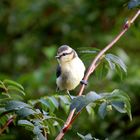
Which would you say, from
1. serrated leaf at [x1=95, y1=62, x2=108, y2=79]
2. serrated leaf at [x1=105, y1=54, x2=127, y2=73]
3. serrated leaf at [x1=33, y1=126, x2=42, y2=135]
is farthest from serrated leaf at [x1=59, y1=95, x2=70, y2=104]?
serrated leaf at [x1=33, y1=126, x2=42, y2=135]

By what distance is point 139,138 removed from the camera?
3.93 metres

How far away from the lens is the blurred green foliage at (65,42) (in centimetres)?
413

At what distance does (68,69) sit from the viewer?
8.86ft

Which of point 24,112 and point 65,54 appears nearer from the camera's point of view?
point 24,112

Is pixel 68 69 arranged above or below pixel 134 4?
below

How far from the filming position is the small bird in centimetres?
262

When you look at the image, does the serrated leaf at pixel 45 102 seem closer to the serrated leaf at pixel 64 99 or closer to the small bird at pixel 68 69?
the serrated leaf at pixel 64 99

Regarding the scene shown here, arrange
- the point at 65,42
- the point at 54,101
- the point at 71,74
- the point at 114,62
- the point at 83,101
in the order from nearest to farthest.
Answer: the point at 83,101 → the point at 114,62 → the point at 54,101 → the point at 71,74 → the point at 65,42

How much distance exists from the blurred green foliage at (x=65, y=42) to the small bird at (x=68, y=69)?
1.34 meters

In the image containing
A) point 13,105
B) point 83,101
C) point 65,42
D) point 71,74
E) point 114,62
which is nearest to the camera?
point 83,101

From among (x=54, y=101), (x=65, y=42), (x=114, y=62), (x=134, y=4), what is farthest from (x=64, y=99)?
(x=65, y=42)

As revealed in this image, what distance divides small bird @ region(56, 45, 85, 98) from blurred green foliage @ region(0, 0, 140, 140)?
1.34 metres

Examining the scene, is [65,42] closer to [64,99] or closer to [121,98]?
[64,99]

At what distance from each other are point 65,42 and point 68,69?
2362 millimetres
